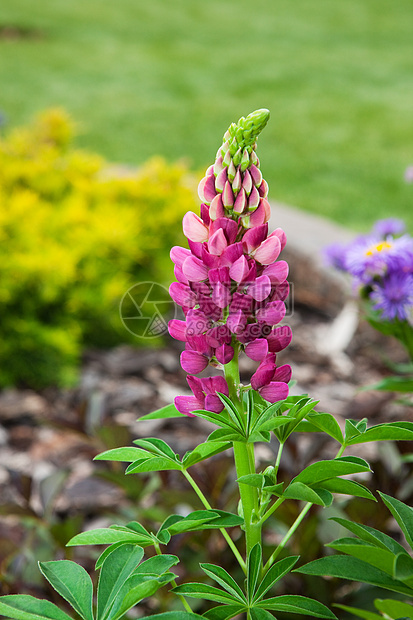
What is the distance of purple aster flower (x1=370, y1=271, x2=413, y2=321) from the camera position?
1434 mm

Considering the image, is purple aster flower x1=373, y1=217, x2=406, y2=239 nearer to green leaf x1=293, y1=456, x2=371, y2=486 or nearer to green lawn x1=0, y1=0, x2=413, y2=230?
green leaf x1=293, y1=456, x2=371, y2=486

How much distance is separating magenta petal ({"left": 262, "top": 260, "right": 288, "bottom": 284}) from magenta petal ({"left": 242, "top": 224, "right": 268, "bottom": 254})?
31 mm

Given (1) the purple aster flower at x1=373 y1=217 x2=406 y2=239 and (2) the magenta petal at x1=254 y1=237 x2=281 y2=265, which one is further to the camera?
(1) the purple aster flower at x1=373 y1=217 x2=406 y2=239

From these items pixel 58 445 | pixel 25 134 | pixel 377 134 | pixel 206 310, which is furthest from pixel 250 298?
pixel 377 134

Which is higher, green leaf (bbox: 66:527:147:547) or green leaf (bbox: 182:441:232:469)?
green leaf (bbox: 182:441:232:469)

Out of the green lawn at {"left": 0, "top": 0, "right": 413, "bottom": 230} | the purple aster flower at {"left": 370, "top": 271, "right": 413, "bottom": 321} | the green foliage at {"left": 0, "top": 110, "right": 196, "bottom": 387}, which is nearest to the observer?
the purple aster flower at {"left": 370, "top": 271, "right": 413, "bottom": 321}

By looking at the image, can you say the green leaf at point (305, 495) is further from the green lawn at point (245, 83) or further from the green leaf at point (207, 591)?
the green lawn at point (245, 83)

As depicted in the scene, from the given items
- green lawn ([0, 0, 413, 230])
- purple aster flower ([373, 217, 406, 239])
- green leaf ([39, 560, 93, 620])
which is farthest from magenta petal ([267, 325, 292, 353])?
green lawn ([0, 0, 413, 230])

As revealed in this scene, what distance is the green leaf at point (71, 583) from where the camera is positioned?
767 millimetres

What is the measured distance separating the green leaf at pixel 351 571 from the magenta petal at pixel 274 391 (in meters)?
0.19

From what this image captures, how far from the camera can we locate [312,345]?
2.94 m

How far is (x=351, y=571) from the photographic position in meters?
0.74

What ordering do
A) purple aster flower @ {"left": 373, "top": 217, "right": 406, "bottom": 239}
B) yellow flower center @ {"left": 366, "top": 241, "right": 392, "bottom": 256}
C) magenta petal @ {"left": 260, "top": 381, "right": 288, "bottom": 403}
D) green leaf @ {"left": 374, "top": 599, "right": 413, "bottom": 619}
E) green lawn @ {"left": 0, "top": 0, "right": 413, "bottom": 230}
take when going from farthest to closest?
green lawn @ {"left": 0, "top": 0, "right": 413, "bottom": 230}, purple aster flower @ {"left": 373, "top": 217, "right": 406, "bottom": 239}, yellow flower center @ {"left": 366, "top": 241, "right": 392, "bottom": 256}, magenta petal @ {"left": 260, "top": 381, "right": 288, "bottom": 403}, green leaf @ {"left": 374, "top": 599, "right": 413, "bottom": 619}

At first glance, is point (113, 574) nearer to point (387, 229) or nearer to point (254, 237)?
point (254, 237)
